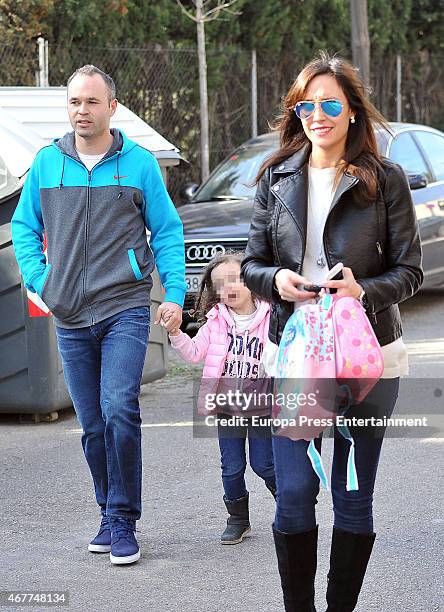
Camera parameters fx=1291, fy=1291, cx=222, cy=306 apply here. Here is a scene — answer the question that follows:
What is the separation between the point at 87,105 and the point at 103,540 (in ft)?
5.69

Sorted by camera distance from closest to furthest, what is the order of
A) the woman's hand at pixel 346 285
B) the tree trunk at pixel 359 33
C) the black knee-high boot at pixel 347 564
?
the woman's hand at pixel 346 285, the black knee-high boot at pixel 347 564, the tree trunk at pixel 359 33

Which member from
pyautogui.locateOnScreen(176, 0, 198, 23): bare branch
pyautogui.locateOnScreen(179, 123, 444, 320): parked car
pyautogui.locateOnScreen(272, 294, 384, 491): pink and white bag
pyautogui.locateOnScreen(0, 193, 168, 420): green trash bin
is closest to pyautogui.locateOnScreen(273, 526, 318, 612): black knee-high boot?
pyautogui.locateOnScreen(272, 294, 384, 491): pink and white bag

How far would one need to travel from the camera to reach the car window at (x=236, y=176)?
1116 centimetres

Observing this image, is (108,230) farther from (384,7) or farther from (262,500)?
(384,7)

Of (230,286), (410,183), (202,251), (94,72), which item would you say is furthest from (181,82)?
(94,72)

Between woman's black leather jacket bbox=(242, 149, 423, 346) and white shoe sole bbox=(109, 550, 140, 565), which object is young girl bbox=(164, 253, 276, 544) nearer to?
white shoe sole bbox=(109, 550, 140, 565)

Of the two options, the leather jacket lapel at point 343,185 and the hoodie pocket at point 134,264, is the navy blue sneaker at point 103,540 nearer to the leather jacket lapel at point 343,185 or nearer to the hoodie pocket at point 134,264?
the hoodie pocket at point 134,264

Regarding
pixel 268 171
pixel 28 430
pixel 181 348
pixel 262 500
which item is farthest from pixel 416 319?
pixel 268 171

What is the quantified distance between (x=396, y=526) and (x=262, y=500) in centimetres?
69

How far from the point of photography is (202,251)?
9953 mm

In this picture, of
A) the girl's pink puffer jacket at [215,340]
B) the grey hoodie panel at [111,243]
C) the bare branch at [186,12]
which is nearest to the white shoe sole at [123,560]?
the girl's pink puffer jacket at [215,340]

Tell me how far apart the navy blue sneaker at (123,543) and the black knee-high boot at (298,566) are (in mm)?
1135

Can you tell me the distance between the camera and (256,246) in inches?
160

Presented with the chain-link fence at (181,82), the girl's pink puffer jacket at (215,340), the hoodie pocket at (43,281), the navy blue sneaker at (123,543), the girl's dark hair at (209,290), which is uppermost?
the hoodie pocket at (43,281)
